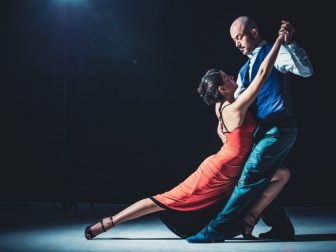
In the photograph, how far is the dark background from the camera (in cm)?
530

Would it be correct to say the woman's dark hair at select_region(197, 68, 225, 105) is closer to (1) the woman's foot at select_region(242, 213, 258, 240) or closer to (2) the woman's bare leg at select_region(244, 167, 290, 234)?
(2) the woman's bare leg at select_region(244, 167, 290, 234)

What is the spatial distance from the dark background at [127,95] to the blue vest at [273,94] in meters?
1.89

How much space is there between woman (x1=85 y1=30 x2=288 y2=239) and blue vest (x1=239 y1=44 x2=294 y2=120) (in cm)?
13

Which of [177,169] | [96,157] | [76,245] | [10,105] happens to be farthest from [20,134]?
[76,245]

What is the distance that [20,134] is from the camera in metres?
5.95

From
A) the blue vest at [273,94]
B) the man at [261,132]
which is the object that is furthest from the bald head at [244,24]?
the blue vest at [273,94]

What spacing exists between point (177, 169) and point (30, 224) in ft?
5.68

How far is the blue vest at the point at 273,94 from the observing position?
344 cm

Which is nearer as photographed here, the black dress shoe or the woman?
the woman

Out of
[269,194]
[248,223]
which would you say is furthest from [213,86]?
[248,223]

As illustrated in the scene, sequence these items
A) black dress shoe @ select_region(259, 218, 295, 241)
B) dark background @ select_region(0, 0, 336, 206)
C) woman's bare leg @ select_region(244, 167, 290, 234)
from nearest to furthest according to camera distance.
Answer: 1. woman's bare leg @ select_region(244, 167, 290, 234)
2. black dress shoe @ select_region(259, 218, 295, 241)
3. dark background @ select_region(0, 0, 336, 206)

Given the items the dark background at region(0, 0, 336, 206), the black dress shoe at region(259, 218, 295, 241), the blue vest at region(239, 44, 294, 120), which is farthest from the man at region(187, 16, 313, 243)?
the dark background at region(0, 0, 336, 206)

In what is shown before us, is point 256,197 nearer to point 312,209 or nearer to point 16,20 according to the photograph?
point 312,209

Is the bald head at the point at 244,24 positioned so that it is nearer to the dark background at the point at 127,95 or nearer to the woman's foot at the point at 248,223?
the woman's foot at the point at 248,223
